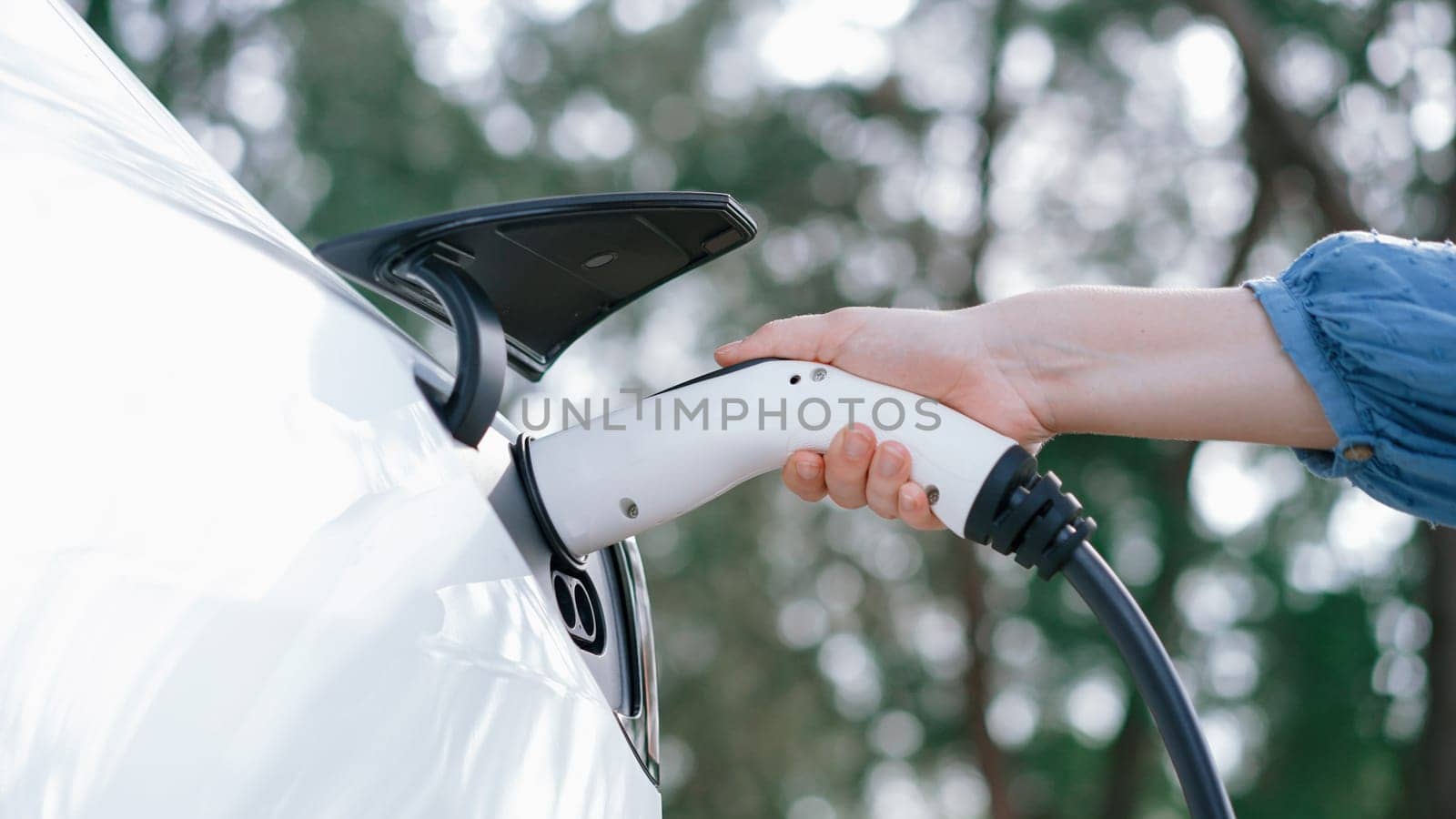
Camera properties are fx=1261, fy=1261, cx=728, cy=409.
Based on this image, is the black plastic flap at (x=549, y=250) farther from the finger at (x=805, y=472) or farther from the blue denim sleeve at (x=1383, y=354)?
the blue denim sleeve at (x=1383, y=354)

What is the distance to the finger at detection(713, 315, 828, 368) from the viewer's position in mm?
1167

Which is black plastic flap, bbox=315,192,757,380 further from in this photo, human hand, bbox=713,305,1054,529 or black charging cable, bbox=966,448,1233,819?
black charging cable, bbox=966,448,1233,819

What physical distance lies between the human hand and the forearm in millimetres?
16

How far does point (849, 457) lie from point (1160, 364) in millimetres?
351

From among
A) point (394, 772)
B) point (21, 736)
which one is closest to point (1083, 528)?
point (394, 772)

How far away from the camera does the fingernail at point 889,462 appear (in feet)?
Result: 3.74

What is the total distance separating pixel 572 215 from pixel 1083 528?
1.77 feet

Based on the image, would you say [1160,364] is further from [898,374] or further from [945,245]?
[945,245]

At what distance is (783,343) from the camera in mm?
1171

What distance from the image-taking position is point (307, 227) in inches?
235

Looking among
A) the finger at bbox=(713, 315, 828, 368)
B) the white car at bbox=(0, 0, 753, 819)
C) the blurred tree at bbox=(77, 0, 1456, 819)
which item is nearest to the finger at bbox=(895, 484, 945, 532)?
the finger at bbox=(713, 315, 828, 368)

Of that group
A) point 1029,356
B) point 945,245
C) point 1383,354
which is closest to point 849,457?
point 1029,356

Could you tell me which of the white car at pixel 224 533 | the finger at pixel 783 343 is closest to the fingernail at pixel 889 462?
the finger at pixel 783 343

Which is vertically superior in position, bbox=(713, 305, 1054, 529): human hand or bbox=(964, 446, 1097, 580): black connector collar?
bbox=(713, 305, 1054, 529): human hand
